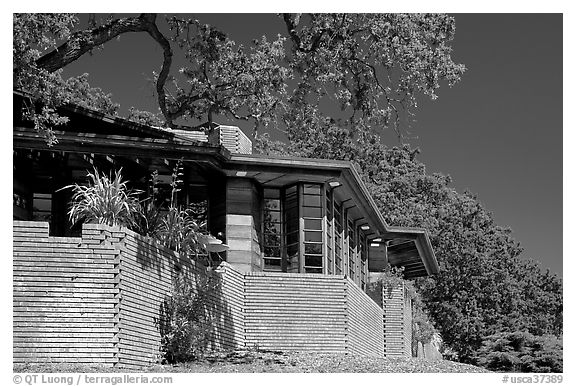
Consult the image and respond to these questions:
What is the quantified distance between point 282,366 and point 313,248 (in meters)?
5.77

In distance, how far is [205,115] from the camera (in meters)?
24.3

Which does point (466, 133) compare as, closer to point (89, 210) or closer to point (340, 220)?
point (340, 220)

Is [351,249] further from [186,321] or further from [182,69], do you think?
[186,321]

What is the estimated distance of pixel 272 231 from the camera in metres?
21.2

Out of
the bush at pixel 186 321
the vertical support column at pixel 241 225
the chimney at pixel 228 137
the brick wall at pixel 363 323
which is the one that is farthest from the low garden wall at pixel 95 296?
the chimney at pixel 228 137

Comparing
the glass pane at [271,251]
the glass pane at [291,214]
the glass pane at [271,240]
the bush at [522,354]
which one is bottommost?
the bush at [522,354]

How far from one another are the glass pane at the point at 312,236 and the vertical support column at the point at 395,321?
7037mm

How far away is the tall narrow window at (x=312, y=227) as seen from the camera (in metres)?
21.0

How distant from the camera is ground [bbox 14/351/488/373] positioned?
14.4 m

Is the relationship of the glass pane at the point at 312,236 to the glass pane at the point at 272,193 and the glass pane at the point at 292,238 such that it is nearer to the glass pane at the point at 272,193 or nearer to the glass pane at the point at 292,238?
the glass pane at the point at 292,238

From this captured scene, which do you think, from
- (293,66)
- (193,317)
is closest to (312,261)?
(293,66)

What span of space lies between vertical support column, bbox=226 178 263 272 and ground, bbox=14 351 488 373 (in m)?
2.31
